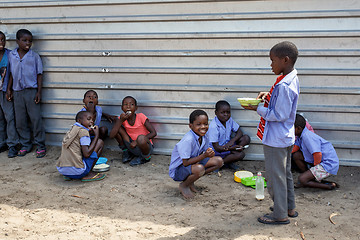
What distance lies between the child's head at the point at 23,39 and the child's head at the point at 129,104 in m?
1.61

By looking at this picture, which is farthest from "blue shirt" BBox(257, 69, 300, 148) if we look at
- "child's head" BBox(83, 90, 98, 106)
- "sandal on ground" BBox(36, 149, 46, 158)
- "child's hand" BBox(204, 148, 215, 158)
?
"sandal on ground" BBox(36, 149, 46, 158)

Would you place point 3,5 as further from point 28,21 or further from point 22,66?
point 22,66

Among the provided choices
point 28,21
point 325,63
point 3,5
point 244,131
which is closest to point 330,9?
point 325,63

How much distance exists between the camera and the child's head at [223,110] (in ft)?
16.9

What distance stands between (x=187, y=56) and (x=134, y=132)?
1272mm

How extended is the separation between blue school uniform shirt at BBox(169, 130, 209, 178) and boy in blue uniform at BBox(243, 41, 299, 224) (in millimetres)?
792

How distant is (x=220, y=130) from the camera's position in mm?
5176

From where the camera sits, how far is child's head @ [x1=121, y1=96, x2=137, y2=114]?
17.9 ft

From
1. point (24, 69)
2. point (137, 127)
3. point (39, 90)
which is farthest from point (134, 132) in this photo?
point (24, 69)

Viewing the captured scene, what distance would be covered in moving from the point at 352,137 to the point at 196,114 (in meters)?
2.22

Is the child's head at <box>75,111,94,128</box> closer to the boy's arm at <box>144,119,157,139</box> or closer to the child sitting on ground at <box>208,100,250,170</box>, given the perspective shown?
the boy's arm at <box>144,119,157,139</box>

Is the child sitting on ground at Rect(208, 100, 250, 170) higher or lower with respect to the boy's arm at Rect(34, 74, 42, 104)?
lower

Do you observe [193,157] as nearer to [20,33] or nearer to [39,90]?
[39,90]

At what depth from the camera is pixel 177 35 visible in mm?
5363
